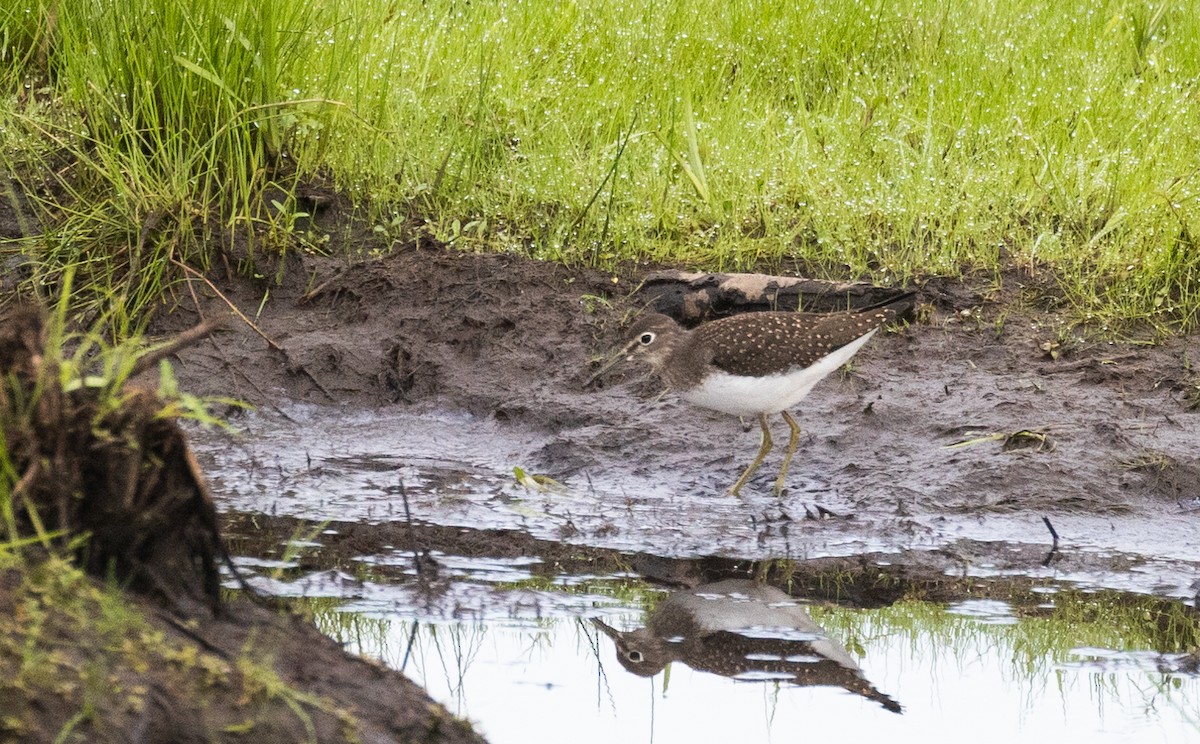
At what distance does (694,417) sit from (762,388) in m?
0.92

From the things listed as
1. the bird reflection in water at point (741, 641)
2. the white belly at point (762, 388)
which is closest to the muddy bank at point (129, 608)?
the bird reflection in water at point (741, 641)

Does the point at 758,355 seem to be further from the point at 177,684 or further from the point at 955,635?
the point at 177,684

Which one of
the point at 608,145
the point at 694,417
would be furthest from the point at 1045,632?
the point at 608,145

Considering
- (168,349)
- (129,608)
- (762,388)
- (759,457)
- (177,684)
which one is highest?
(168,349)

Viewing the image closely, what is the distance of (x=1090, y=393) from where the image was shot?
6.79 metres

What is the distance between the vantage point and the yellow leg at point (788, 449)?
648 centimetres

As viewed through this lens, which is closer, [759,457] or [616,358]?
[759,457]

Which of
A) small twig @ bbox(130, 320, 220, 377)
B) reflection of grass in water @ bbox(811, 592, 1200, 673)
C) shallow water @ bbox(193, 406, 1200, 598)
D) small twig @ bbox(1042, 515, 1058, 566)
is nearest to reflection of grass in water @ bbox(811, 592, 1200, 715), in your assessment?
reflection of grass in water @ bbox(811, 592, 1200, 673)

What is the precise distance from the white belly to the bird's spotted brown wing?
0.10ft

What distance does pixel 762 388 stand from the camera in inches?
248

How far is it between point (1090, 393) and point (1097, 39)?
3.62m

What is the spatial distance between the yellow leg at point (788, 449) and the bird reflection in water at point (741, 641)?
4.27ft

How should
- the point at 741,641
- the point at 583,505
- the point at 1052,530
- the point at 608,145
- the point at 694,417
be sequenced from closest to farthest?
the point at 741,641 < the point at 1052,530 < the point at 583,505 < the point at 694,417 < the point at 608,145

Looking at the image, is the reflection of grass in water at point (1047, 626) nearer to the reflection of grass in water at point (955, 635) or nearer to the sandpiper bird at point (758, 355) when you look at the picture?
the reflection of grass in water at point (955, 635)
